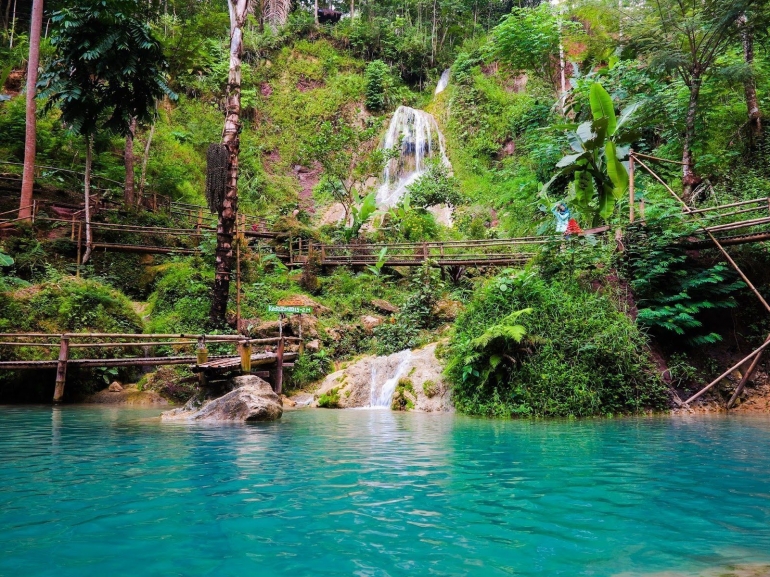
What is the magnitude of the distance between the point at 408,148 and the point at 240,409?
24404 mm

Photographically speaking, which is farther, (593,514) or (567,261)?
(567,261)

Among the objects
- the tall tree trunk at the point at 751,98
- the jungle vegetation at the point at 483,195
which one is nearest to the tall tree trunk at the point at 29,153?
the jungle vegetation at the point at 483,195

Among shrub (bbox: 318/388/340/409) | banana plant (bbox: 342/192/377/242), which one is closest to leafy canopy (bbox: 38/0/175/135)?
banana plant (bbox: 342/192/377/242)

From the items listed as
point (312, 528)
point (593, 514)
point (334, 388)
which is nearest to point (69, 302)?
point (334, 388)

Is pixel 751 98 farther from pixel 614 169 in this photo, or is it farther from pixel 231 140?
pixel 231 140

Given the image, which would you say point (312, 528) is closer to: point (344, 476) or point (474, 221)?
point (344, 476)

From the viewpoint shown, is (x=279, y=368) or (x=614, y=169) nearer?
(x=614, y=169)

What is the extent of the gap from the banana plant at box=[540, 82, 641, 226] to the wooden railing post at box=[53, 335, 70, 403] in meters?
10.9

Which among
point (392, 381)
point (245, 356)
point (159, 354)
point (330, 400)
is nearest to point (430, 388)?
point (392, 381)

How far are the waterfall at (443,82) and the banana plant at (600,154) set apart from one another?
27518mm

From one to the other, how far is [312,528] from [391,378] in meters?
10.2

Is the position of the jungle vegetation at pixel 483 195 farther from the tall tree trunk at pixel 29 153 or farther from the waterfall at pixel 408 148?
the waterfall at pixel 408 148

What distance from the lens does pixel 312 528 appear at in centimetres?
295

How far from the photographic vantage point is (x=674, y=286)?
36.5 feet
